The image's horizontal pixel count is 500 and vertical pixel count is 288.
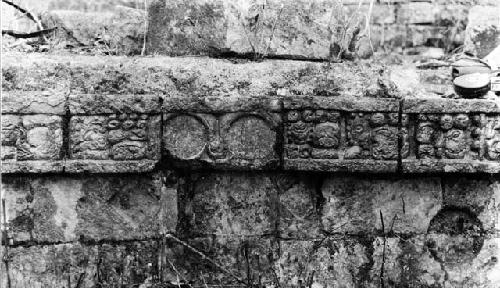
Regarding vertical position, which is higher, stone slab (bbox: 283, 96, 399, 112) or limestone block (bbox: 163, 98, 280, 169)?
stone slab (bbox: 283, 96, 399, 112)

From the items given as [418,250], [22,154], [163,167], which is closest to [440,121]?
[418,250]

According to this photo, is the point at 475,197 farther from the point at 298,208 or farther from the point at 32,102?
the point at 32,102

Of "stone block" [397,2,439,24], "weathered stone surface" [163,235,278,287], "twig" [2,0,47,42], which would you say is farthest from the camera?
"stone block" [397,2,439,24]

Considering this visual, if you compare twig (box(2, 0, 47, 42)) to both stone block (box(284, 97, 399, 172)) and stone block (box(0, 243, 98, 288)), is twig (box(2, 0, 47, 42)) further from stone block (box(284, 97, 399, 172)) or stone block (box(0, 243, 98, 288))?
stone block (box(284, 97, 399, 172))

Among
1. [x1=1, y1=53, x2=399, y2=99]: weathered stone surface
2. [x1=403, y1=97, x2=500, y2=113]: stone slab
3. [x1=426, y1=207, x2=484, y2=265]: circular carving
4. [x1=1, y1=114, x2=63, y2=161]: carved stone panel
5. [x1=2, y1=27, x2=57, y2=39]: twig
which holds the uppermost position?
[x1=2, y1=27, x2=57, y2=39]: twig

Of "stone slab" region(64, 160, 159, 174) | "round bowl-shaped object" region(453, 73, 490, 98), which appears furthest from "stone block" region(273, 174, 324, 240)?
"round bowl-shaped object" region(453, 73, 490, 98)

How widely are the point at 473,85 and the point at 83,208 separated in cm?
215

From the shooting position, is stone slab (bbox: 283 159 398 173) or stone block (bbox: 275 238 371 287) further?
stone block (bbox: 275 238 371 287)

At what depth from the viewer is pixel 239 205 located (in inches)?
132

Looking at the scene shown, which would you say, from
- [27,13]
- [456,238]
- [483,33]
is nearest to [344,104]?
[456,238]

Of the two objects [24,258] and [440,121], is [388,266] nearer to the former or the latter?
[440,121]

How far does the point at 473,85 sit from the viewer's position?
338 cm

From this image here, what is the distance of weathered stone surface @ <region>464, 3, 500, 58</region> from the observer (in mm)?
4277

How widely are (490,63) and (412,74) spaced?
1.94 ft
